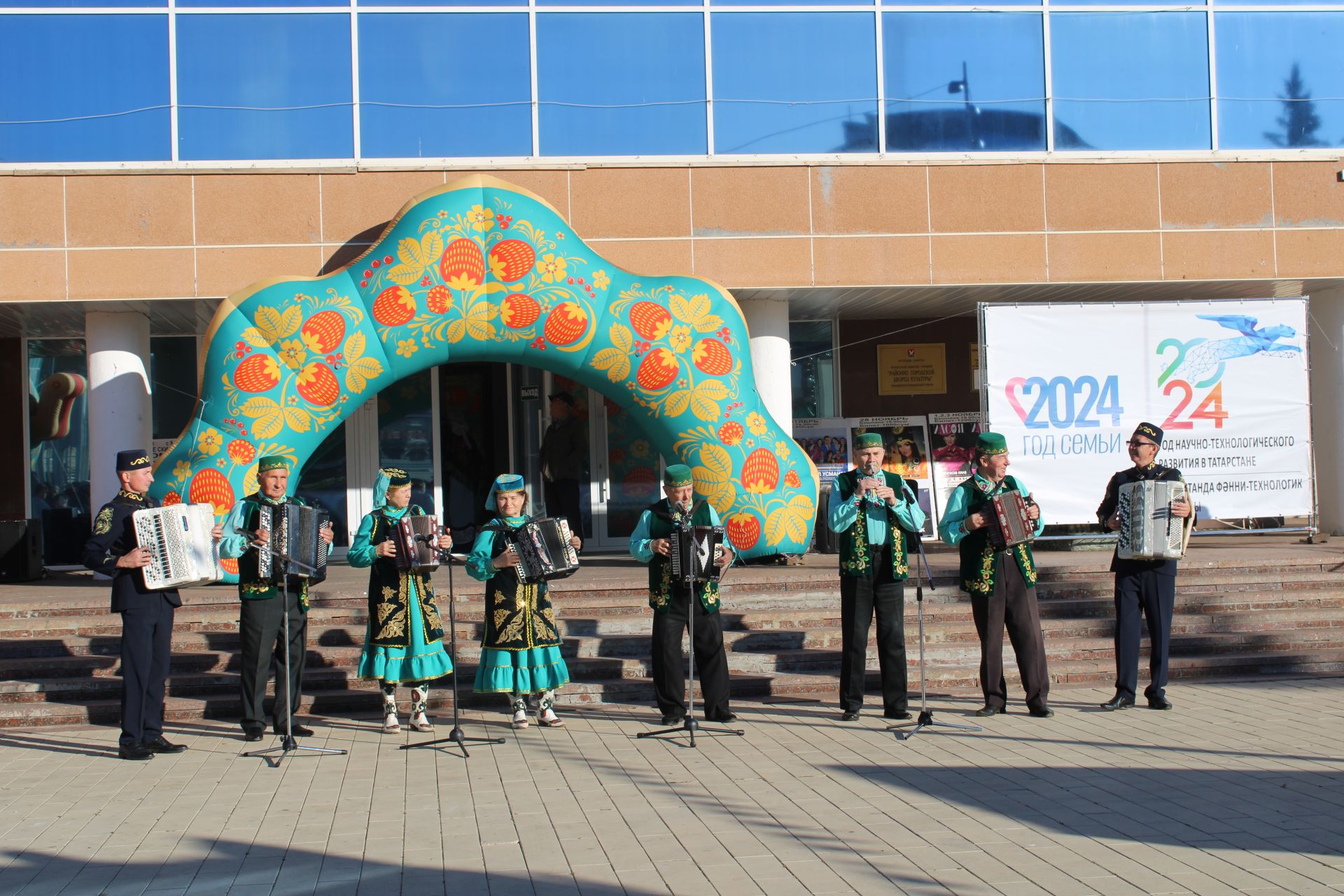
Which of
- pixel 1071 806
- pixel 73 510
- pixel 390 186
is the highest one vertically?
pixel 390 186

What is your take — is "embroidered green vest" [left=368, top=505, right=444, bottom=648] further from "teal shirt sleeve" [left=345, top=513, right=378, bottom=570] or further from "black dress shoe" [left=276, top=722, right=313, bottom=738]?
"black dress shoe" [left=276, top=722, right=313, bottom=738]

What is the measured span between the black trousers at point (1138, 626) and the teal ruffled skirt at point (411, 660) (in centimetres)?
457

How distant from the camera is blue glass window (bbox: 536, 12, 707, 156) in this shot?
1412 centimetres

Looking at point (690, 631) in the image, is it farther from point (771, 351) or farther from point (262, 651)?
point (771, 351)

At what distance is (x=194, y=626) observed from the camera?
34.0 ft

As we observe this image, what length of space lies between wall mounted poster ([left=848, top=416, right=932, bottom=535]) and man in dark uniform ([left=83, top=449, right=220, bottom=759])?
988cm

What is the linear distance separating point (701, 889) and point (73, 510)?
43.6 feet

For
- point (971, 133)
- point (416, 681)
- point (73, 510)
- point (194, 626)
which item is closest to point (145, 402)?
point (73, 510)

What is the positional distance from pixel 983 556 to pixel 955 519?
0.31m

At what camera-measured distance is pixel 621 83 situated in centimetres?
1423

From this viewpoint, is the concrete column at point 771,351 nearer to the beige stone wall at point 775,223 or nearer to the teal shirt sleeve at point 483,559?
the beige stone wall at point 775,223

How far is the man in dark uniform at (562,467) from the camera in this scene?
14297 millimetres

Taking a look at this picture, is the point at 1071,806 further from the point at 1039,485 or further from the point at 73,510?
the point at 73,510

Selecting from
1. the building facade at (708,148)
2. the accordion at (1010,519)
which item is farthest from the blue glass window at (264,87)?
the accordion at (1010,519)
